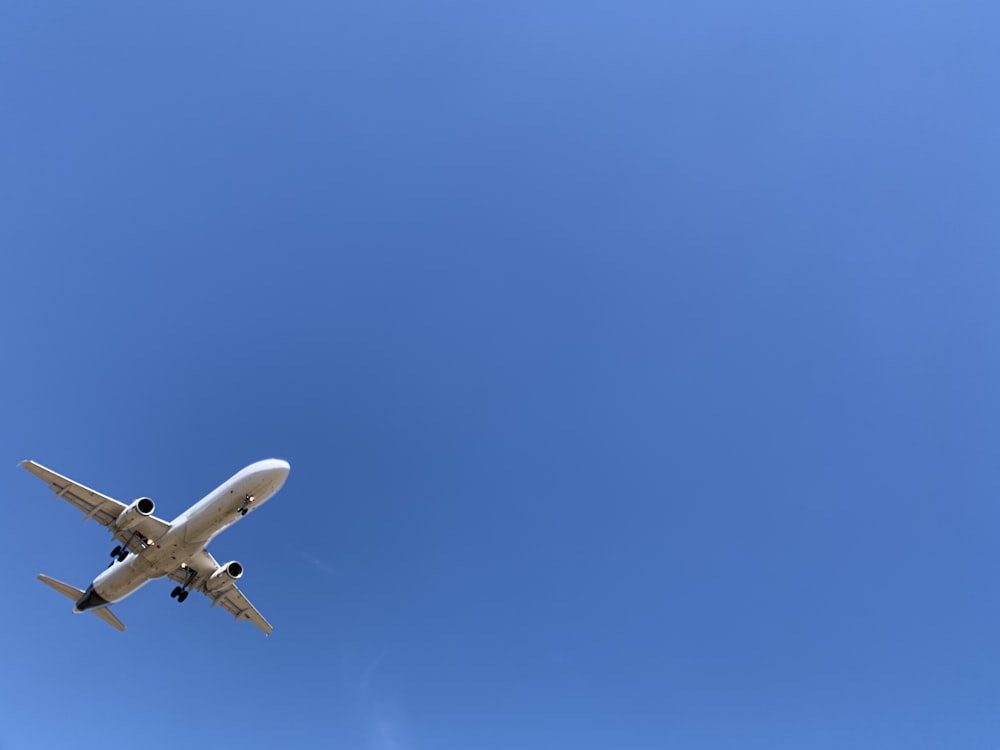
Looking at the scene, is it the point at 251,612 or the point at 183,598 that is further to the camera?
the point at 251,612

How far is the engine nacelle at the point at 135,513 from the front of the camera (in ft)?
139

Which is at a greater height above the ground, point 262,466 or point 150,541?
point 262,466

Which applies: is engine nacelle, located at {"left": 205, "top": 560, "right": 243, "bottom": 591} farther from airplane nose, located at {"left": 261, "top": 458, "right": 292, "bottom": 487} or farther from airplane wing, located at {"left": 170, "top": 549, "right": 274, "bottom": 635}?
airplane nose, located at {"left": 261, "top": 458, "right": 292, "bottom": 487}

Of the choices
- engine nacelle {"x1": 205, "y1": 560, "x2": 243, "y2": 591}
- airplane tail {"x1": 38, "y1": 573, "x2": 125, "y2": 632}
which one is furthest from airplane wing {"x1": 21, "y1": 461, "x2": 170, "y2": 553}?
airplane tail {"x1": 38, "y1": 573, "x2": 125, "y2": 632}

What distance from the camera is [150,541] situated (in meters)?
44.4

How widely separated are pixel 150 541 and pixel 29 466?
958 centimetres

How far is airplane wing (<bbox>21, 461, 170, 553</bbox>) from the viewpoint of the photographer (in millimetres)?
43344

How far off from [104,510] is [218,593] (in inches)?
486

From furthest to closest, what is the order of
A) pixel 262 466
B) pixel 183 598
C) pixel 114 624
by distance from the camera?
1. pixel 114 624
2. pixel 183 598
3. pixel 262 466

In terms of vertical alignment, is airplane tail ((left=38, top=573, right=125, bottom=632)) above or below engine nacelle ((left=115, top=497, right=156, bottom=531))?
below

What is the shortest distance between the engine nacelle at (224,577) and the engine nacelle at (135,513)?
8.77m

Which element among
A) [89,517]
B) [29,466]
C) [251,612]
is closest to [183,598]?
[251,612]

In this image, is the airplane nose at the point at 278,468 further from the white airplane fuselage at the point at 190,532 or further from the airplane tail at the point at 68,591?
the airplane tail at the point at 68,591

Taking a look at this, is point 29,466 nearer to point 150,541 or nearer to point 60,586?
point 150,541
